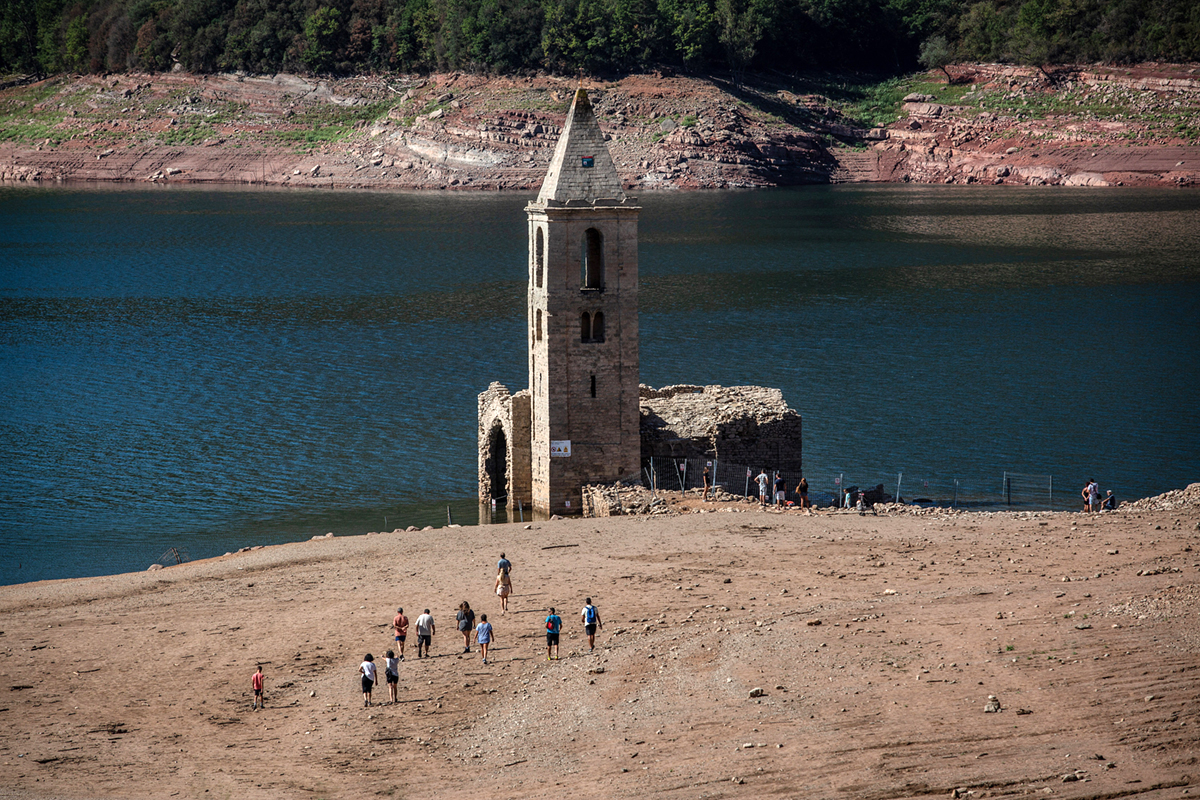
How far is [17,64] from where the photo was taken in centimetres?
19388

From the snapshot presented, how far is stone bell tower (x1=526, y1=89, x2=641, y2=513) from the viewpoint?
115 feet

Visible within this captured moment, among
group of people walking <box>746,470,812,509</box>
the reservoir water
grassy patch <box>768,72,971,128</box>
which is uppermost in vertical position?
grassy patch <box>768,72,971,128</box>

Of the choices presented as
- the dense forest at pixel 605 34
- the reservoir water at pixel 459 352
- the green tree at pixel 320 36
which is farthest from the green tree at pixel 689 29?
the green tree at pixel 320 36

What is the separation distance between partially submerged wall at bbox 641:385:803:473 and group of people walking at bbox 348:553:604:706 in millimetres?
10617

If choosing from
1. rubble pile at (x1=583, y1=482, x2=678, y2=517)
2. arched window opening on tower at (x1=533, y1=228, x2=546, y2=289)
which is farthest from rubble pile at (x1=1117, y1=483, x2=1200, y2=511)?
arched window opening on tower at (x1=533, y1=228, x2=546, y2=289)

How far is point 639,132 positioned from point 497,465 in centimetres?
10871

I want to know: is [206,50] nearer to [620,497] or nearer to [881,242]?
[881,242]

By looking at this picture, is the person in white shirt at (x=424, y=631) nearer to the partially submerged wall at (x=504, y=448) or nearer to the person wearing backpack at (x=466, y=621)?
the person wearing backpack at (x=466, y=621)

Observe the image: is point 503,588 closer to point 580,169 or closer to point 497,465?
point 580,169

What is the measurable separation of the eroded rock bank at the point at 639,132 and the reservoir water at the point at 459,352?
63.5ft

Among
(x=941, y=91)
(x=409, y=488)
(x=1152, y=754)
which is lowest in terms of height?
(x=409, y=488)

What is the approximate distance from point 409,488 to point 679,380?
56.1 ft

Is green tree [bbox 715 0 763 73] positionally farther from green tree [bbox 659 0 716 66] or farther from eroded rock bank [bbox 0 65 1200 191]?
eroded rock bank [bbox 0 65 1200 191]

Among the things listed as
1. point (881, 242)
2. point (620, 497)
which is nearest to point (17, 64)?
point (881, 242)
